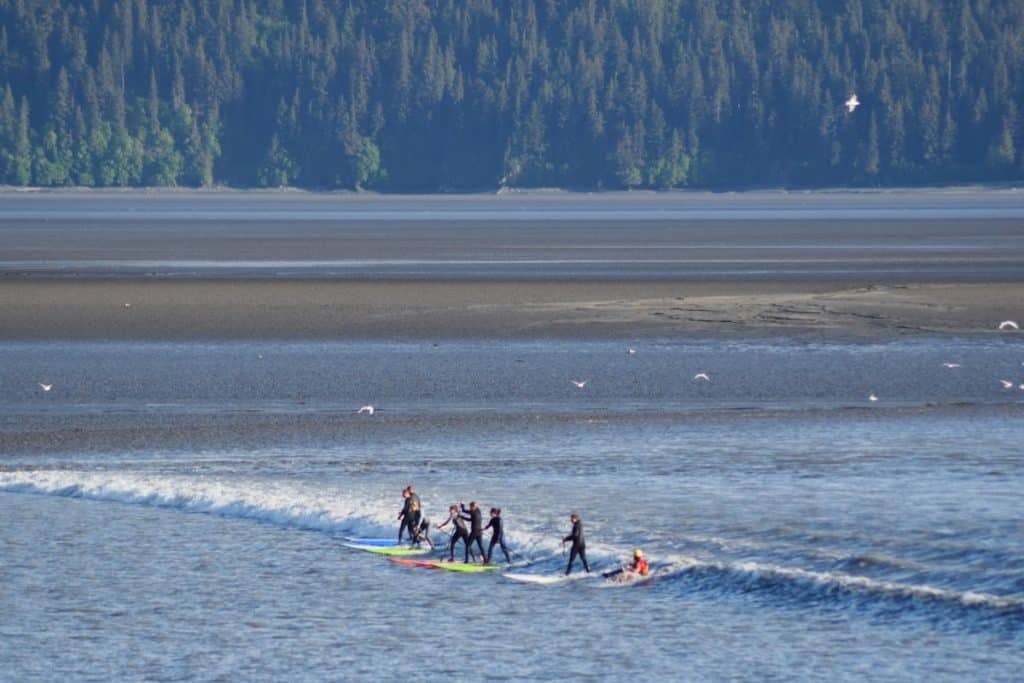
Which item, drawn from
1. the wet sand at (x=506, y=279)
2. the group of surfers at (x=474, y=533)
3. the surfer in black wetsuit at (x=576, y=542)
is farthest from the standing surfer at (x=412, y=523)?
the wet sand at (x=506, y=279)

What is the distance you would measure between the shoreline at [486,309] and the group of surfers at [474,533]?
1987cm

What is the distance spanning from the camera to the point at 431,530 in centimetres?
2006

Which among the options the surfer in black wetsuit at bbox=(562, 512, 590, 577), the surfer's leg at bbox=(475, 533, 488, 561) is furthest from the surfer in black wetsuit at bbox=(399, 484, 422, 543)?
the surfer in black wetsuit at bbox=(562, 512, 590, 577)

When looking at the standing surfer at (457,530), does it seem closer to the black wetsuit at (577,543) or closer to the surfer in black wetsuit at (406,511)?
the surfer in black wetsuit at (406,511)

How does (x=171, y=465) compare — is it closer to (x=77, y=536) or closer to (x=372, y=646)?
(x=77, y=536)

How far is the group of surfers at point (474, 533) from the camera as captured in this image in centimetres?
1811

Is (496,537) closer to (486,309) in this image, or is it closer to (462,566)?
(462,566)

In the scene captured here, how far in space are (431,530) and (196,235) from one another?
6751 centimetres

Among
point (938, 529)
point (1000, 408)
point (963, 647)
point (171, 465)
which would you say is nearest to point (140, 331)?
point (171, 465)

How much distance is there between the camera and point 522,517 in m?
20.7

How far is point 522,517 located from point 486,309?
24504 mm

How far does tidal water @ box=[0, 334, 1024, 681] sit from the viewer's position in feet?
52.0

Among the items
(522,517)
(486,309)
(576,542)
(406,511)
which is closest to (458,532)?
(406,511)

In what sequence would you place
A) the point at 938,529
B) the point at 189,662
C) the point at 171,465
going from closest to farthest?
the point at 189,662 → the point at 938,529 → the point at 171,465
